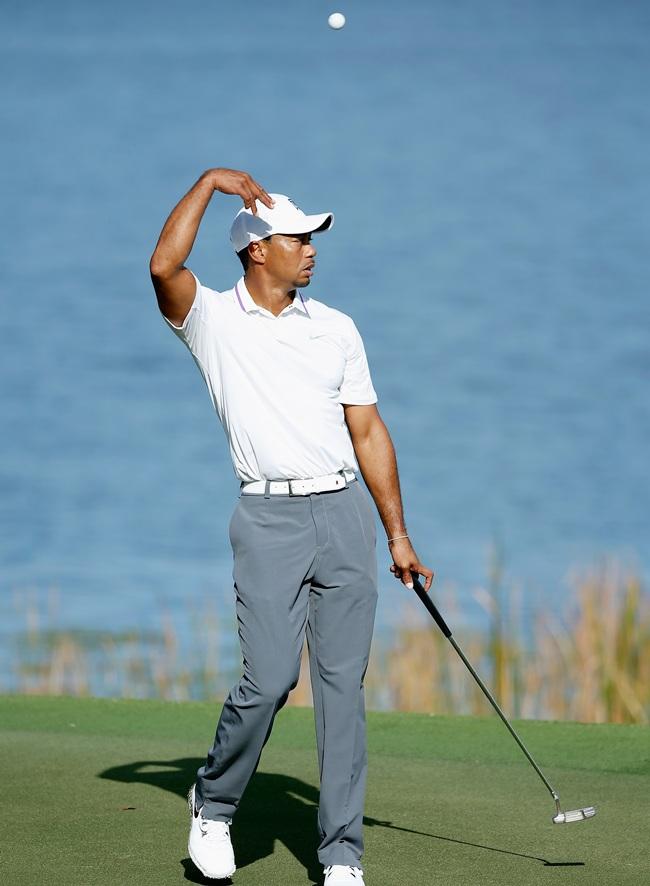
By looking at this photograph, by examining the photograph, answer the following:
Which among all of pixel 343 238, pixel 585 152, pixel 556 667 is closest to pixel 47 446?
pixel 343 238

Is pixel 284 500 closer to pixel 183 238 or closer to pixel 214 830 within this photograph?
pixel 183 238

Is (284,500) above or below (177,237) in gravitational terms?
below

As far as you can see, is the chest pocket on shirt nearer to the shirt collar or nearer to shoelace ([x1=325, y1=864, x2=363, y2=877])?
the shirt collar

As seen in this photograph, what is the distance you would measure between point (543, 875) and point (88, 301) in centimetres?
3239

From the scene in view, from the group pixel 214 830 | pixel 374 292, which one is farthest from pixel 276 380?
pixel 374 292

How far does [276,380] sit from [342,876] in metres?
1.34

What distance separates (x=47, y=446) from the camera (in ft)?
86.6

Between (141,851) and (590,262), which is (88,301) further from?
(141,851)

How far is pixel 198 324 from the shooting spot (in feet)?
15.8

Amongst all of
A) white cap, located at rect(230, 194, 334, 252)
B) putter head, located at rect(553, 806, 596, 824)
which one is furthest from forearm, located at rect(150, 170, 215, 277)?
putter head, located at rect(553, 806, 596, 824)

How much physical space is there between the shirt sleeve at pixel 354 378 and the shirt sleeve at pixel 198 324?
40cm

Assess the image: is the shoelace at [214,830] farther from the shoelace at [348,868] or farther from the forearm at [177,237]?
the forearm at [177,237]

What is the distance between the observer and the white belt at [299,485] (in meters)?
4.77

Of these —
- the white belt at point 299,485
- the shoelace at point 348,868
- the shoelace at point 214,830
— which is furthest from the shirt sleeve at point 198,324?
the shoelace at point 348,868
